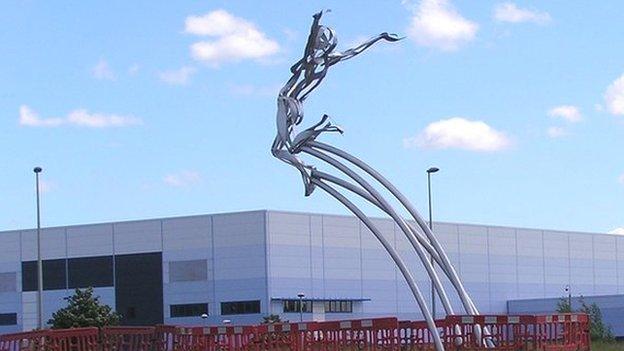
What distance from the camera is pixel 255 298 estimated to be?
266 feet

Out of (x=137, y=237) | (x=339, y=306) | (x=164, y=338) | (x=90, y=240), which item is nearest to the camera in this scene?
(x=164, y=338)

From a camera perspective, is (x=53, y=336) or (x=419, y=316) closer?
(x=53, y=336)

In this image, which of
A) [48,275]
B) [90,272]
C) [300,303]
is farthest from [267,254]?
[48,275]

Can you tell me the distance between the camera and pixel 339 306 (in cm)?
8506

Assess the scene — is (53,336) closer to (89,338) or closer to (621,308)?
(89,338)

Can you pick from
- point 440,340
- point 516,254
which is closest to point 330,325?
point 440,340

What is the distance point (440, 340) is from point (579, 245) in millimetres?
73886

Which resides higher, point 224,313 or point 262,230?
point 262,230

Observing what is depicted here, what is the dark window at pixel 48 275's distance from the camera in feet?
284

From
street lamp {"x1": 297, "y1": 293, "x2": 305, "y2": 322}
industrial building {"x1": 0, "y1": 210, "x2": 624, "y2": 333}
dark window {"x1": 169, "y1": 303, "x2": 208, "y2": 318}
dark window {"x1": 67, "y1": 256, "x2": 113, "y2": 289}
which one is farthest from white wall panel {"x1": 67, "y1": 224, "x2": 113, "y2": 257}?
street lamp {"x1": 297, "y1": 293, "x2": 305, "y2": 322}

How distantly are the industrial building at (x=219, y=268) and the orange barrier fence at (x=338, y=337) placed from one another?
134ft

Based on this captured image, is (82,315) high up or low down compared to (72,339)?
down

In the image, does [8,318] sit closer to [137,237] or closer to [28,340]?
[137,237]

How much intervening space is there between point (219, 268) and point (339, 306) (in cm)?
849
